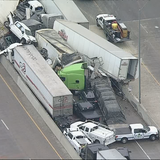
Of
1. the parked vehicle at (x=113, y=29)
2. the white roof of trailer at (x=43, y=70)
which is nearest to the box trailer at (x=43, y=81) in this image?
the white roof of trailer at (x=43, y=70)

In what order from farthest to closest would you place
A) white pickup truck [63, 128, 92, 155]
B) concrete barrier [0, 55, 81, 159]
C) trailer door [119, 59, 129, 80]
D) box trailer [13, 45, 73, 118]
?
trailer door [119, 59, 129, 80] → box trailer [13, 45, 73, 118] → concrete barrier [0, 55, 81, 159] → white pickup truck [63, 128, 92, 155]

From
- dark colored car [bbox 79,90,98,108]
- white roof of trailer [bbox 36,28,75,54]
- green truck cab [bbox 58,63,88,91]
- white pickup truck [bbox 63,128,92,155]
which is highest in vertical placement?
white roof of trailer [bbox 36,28,75,54]

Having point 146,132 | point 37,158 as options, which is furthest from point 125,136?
point 37,158

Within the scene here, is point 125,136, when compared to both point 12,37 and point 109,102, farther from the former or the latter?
point 12,37

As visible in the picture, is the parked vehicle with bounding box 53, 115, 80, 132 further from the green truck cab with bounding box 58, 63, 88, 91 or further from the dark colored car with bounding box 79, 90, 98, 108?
the green truck cab with bounding box 58, 63, 88, 91

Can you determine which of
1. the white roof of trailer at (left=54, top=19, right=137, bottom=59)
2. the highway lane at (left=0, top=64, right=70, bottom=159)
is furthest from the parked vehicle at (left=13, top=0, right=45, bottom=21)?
the highway lane at (left=0, top=64, right=70, bottom=159)

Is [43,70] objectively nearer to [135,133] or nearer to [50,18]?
[135,133]
